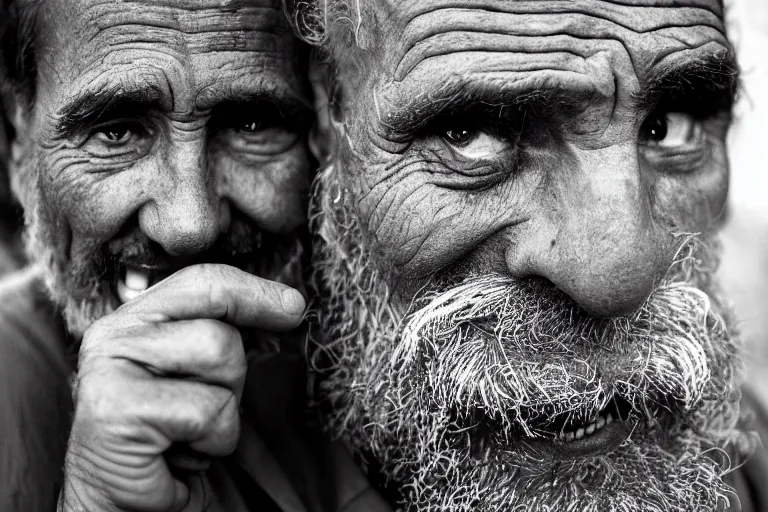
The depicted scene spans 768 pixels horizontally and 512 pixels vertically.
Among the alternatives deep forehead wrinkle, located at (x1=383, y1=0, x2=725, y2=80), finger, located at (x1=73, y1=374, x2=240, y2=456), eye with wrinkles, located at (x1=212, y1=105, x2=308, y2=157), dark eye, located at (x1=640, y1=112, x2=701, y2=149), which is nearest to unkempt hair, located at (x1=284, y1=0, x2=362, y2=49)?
eye with wrinkles, located at (x1=212, y1=105, x2=308, y2=157)

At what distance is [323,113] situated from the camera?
2662 millimetres

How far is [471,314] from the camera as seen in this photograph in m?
2.28

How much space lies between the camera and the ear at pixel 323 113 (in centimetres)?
262

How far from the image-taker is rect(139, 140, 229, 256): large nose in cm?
240

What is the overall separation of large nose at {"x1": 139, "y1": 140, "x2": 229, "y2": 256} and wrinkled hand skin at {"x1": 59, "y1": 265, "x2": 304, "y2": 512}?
0.15 meters

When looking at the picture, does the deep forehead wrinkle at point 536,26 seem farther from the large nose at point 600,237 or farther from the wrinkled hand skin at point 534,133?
the large nose at point 600,237

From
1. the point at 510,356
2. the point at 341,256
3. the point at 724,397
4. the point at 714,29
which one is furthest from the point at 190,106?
the point at 724,397

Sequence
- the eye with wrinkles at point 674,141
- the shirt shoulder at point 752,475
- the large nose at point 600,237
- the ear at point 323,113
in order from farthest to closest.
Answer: the shirt shoulder at point 752,475 → the ear at point 323,113 → the eye with wrinkles at point 674,141 → the large nose at point 600,237

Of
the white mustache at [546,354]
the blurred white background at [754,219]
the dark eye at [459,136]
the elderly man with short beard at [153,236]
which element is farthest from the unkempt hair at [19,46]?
the blurred white background at [754,219]

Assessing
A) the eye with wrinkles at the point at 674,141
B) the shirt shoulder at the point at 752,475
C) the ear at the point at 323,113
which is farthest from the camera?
the shirt shoulder at the point at 752,475

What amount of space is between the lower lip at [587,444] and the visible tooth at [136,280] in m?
1.18

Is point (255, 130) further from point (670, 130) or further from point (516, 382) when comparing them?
point (670, 130)

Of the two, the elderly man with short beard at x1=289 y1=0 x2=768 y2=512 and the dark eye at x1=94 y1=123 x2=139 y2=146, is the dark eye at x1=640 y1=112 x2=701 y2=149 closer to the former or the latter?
the elderly man with short beard at x1=289 y1=0 x2=768 y2=512

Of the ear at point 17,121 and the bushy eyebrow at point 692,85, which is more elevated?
the bushy eyebrow at point 692,85
